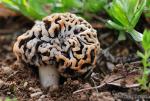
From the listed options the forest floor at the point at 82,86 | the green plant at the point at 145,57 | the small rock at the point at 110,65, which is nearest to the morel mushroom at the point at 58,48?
the forest floor at the point at 82,86

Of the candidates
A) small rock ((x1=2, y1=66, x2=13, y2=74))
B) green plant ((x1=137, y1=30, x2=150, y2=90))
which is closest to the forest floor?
small rock ((x1=2, y1=66, x2=13, y2=74))

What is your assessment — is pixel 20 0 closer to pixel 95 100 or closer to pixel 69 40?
pixel 69 40

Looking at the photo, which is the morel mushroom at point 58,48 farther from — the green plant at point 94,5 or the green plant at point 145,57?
the green plant at point 94,5

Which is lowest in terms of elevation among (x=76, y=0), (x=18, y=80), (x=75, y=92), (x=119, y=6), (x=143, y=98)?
(x=143, y=98)

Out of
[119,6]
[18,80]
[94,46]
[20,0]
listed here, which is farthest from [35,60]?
[20,0]

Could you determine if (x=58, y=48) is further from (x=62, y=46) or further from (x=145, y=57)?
(x=145, y=57)

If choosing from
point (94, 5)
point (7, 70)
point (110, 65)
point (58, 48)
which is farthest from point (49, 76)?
point (94, 5)

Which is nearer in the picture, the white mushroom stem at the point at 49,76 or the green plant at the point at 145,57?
the green plant at the point at 145,57
